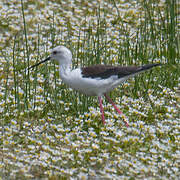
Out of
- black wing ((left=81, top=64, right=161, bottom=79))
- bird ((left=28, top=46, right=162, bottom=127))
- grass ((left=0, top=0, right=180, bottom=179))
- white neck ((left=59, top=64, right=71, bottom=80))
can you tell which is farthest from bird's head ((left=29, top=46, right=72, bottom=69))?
grass ((left=0, top=0, right=180, bottom=179))

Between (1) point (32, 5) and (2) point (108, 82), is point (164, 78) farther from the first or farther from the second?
(1) point (32, 5)

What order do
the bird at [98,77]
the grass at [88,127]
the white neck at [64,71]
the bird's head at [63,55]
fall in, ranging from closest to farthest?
the grass at [88,127] → the bird at [98,77] → the white neck at [64,71] → the bird's head at [63,55]

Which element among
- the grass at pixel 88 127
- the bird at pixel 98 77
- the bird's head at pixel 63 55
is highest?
the bird's head at pixel 63 55

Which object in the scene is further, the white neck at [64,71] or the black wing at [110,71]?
the white neck at [64,71]

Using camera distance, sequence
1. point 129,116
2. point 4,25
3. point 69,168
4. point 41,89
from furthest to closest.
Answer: point 4,25
point 41,89
point 129,116
point 69,168

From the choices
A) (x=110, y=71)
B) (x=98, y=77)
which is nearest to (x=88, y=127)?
(x=98, y=77)

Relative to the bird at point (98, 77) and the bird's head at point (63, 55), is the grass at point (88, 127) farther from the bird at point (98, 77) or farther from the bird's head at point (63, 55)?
the bird's head at point (63, 55)

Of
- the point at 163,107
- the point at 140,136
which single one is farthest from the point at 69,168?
the point at 163,107

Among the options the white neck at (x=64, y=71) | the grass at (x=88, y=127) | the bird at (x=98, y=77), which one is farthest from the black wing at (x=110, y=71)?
the grass at (x=88, y=127)

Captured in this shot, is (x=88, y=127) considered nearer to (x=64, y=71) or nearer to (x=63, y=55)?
(x=64, y=71)

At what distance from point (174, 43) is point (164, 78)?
1.24 metres

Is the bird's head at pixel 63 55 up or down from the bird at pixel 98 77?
up

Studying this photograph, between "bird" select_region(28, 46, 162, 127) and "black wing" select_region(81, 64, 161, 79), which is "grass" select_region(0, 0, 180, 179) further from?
"black wing" select_region(81, 64, 161, 79)

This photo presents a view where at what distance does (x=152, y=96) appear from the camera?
7688 millimetres
